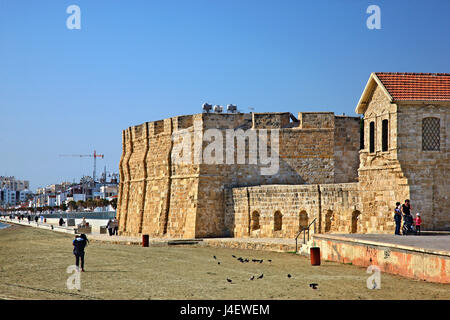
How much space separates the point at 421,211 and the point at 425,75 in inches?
195

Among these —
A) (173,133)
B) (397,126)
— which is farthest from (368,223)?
(173,133)

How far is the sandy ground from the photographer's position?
13.5 m

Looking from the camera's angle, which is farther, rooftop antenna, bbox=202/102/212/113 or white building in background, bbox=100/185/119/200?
white building in background, bbox=100/185/119/200

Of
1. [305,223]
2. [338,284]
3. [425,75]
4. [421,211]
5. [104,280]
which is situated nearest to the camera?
[338,284]

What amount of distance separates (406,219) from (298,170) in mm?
12124

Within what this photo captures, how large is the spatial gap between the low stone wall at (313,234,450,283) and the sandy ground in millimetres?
310

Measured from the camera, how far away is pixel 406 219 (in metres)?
19.4

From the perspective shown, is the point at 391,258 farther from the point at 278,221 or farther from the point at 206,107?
the point at 206,107

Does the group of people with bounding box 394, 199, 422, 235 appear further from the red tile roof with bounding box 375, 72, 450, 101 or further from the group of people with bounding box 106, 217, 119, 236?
the group of people with bounding box 106, 217, 119, 236

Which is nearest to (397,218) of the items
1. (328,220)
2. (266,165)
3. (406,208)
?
(406,208)

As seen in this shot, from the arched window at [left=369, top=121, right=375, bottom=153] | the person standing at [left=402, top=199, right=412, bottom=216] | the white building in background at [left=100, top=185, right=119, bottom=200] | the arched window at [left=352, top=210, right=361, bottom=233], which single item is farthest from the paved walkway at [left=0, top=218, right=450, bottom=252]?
the white building in background at [left=100, top=185, right=119, bottom=200]

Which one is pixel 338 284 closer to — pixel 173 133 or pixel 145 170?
pixel 173 133

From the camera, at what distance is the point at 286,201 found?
28.0 metres

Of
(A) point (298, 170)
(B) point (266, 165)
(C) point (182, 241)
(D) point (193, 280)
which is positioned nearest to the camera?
(D) point (193, 280)
